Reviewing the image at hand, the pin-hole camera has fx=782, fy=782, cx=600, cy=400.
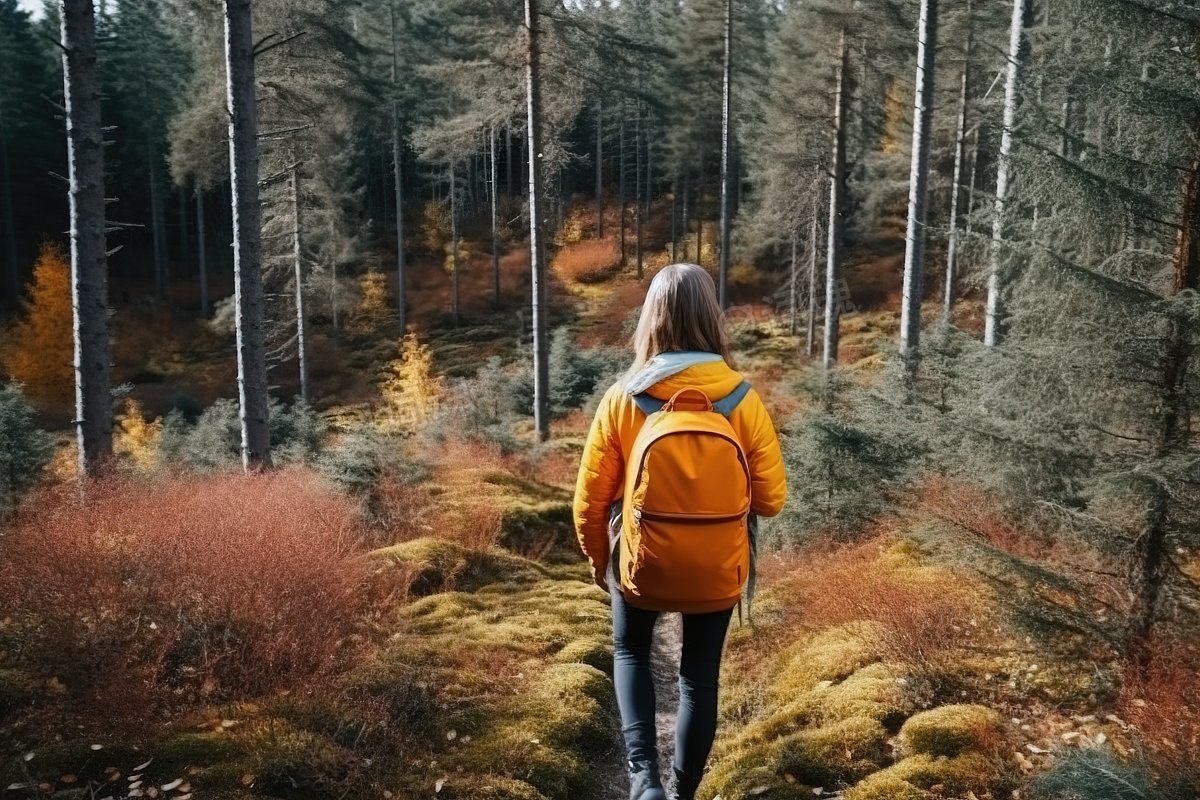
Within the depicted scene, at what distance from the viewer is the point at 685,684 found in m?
3.34

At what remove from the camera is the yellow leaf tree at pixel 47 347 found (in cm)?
2909

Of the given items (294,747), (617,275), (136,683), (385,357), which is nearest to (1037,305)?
(294,747)

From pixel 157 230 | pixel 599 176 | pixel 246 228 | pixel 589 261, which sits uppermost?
pixel 599 176

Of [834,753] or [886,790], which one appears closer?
[886,790]

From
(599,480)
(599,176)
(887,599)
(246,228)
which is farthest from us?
(599,176)

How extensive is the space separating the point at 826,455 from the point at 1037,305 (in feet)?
12.7

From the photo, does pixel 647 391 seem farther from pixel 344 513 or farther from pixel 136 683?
pixel 344 513

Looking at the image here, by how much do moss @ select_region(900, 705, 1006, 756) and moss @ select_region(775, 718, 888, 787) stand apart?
17 cm

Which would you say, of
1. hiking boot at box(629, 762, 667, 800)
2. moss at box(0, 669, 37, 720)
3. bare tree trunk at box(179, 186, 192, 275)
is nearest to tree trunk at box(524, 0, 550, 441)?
moss at box(0, 669, 37, 720)

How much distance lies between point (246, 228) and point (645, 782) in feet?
26.6

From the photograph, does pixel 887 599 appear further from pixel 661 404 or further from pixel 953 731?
pixel 661 404

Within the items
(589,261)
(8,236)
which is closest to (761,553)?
(589,261)

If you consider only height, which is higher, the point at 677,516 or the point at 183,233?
the point at 183,233

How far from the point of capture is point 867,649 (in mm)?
5562
